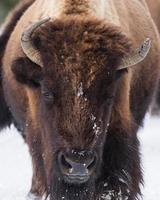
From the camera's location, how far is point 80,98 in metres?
7.77

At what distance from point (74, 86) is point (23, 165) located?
7198 millimetres

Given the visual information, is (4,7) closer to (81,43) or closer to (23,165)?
(23,165)

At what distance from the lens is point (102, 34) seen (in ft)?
26.6

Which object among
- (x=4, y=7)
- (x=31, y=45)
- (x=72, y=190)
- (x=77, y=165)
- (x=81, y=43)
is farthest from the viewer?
(x=4, y=7)

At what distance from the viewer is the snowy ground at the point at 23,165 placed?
457 inches

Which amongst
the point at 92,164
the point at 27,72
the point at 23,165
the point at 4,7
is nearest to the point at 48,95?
the point at 27,72

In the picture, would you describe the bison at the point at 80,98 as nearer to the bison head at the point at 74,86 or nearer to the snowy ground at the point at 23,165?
the bison head at the point at 74,86

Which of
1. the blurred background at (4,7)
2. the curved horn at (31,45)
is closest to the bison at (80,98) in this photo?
the curved horn at (31,45)

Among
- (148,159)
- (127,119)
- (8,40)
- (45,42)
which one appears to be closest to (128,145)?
(127,119)

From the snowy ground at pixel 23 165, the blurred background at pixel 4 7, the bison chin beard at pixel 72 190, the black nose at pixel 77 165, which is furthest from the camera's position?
the blurred background at pixel 4 7

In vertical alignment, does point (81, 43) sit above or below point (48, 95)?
above

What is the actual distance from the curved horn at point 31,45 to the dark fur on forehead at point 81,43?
0.14 ft

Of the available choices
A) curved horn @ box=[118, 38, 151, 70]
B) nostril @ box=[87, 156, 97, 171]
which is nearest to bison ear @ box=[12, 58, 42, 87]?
curved horn @ box=[118, 38, 151, 70]

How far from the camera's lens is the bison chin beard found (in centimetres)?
805
